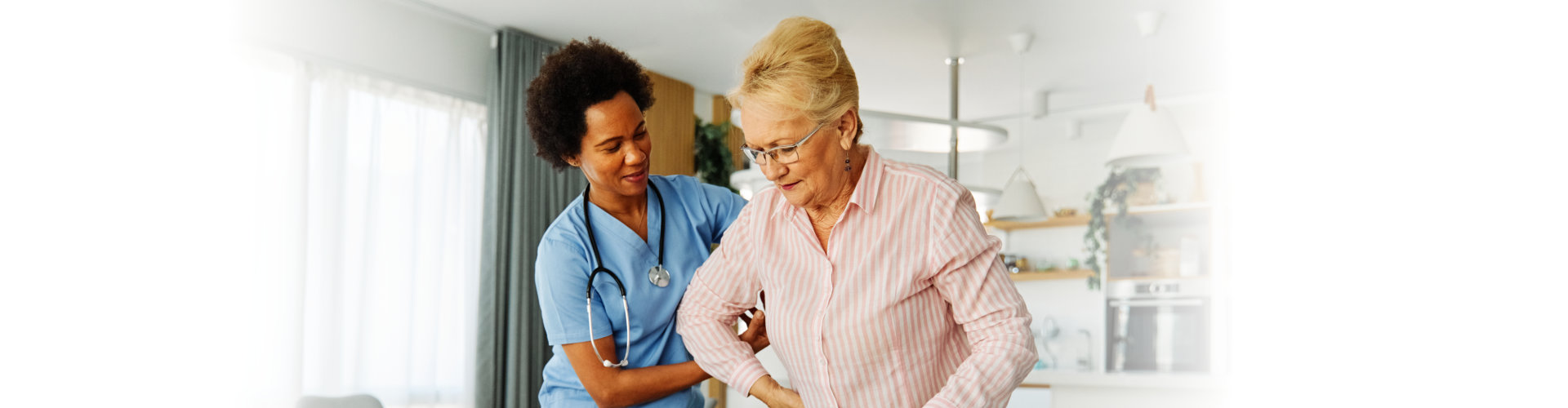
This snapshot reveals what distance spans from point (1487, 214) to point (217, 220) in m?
4.47

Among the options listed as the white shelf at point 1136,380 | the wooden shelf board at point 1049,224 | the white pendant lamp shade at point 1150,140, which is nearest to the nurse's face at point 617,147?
the white shelf at point 1136,380

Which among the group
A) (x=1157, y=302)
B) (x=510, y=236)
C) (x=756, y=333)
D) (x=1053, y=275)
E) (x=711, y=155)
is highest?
(x=711, y=155)

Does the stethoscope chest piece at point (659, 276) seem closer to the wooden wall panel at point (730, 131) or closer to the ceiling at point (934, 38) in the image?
the ceiling at point (934, 38)

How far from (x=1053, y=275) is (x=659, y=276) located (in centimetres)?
639

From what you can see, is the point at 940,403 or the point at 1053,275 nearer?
the point at 940,403

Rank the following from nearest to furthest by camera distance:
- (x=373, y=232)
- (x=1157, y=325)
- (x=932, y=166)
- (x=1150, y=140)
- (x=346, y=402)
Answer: (x=932, y=166)
(x=346, y=402)
(x=1150, y=140)
(x=373, y=232)
(x=1157, y=325)

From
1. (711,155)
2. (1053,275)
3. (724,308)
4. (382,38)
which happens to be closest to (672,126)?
(711,155)

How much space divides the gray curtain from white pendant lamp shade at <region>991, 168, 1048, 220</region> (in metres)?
2.65

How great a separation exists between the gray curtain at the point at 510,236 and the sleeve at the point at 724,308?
4.02 meters

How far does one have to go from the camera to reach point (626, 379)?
1.83 meters

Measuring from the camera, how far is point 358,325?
16.3 feet

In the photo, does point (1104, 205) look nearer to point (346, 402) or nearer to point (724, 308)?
point (346, 402)

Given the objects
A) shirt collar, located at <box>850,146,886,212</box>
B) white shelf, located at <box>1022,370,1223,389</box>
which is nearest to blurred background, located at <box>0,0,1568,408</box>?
white shelf, located at <box>1022,370,1223,389</box>

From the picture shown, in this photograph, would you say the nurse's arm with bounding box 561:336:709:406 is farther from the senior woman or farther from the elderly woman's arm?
the senior woman
